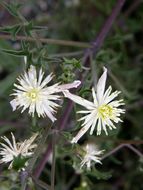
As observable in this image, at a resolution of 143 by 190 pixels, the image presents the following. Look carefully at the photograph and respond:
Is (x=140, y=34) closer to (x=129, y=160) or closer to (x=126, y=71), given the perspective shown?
(x=126, y=71)

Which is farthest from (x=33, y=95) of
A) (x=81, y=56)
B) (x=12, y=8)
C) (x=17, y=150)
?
(x=81, y=56)

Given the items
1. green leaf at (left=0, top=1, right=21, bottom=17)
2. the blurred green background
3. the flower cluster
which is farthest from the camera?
the blurred green background

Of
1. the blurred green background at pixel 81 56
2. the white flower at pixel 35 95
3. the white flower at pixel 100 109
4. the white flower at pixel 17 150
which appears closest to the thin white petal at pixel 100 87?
the white flower at pixel 100 109

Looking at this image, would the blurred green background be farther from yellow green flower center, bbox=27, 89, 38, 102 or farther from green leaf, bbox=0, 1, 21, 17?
yellow green flower center, bbox=27, 89, 38, 102

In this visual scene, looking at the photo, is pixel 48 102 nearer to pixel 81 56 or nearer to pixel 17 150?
pixel 17 150

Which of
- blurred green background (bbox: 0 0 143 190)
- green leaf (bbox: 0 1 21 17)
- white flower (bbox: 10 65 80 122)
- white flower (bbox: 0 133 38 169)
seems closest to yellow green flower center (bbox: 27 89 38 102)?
white flower (bbox: 10 65 80 122)

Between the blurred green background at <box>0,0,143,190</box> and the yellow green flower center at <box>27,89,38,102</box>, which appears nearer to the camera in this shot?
the yellow green flower center at <box>27,89,38,102</box>

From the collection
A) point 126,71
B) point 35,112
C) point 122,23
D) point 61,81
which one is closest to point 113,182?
point 126,71
